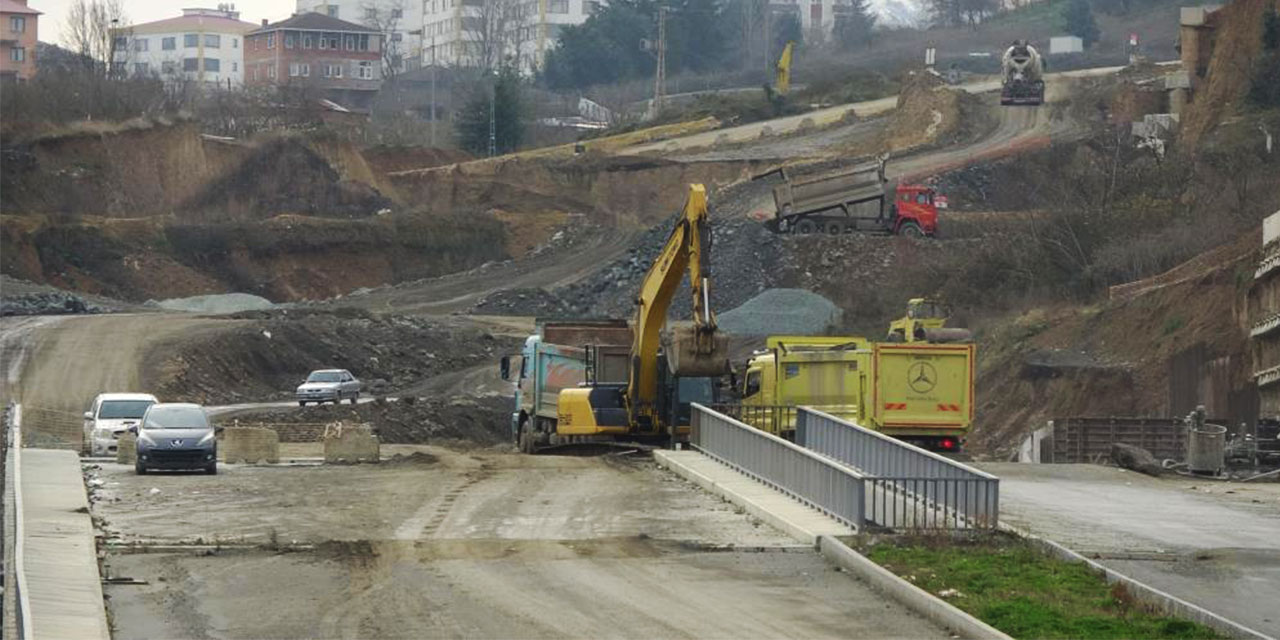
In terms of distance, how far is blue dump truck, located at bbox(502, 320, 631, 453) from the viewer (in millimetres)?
40031

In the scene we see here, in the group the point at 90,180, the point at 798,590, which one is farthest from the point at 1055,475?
the point at 90,180

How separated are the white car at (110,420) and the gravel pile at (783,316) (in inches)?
1148

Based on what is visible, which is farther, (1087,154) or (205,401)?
(1087,154)

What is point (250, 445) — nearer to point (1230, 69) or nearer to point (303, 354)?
point (303, 354)

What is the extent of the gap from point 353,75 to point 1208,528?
16142 cm

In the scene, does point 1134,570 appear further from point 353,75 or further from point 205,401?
point 353,75

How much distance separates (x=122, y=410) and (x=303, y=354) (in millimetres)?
25263

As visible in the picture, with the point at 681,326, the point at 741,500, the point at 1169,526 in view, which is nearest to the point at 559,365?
the point at 681,326

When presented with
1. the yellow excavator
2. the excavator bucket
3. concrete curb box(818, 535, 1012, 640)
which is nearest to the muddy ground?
concrete curb box(818, 535, 1012, 640)

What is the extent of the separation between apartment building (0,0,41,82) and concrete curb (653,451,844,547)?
→ 159 metres

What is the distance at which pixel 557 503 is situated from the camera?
30.2m

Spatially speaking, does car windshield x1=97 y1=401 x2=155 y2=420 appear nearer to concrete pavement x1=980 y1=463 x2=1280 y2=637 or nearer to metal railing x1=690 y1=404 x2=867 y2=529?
metal railing x1=690 y1=404 x2=867 y2=529

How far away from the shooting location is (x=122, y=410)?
139 feet

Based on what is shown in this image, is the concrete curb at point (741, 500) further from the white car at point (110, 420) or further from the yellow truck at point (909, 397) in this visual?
the white car at point (110, 420)
